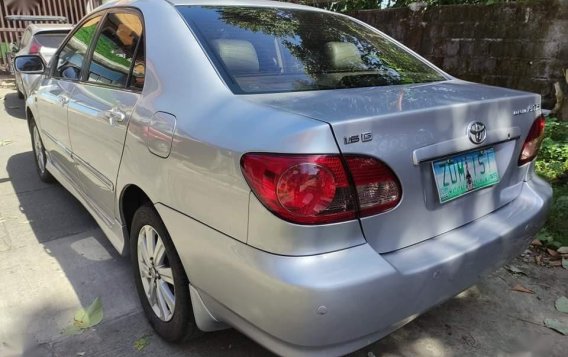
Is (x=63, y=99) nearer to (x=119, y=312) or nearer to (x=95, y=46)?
(x=95, y=46)

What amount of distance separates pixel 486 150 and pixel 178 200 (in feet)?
4.32

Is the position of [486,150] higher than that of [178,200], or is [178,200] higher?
[486,150]

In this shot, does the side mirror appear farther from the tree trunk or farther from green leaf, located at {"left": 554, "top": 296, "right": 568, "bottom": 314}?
the tree trunk

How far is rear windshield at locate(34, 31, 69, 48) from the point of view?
331 inches

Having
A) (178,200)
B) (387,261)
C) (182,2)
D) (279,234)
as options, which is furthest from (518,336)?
(182,2)

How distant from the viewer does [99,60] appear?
3111mm

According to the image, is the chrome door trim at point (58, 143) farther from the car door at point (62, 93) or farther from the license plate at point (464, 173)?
the license plate at point (464, 173)

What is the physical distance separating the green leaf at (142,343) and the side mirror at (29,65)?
8.84ft

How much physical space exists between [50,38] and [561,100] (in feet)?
25.8

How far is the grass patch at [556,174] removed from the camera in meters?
3.56

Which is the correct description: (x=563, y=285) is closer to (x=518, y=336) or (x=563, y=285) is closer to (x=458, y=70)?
(x=518, y=336)

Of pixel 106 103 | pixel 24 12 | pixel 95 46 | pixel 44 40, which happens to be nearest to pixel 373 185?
pixel 106 103

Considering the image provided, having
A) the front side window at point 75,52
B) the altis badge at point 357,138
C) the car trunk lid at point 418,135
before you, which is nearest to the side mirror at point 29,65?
the front side window at point 75,52

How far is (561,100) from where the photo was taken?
509cm
